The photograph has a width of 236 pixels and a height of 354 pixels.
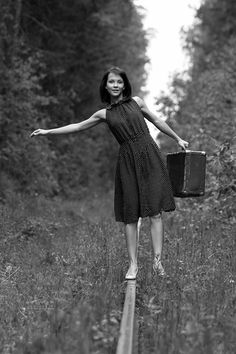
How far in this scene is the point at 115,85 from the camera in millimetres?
6297

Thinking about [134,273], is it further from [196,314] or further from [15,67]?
[15,67]

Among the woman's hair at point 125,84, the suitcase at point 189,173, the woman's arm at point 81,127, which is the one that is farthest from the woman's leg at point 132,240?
the woman's hair at point 125,84

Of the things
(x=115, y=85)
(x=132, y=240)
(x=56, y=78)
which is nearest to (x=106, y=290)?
(x=132, y=240)

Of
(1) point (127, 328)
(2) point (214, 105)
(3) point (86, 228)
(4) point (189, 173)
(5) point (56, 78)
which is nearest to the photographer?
(1) point (127, 328)

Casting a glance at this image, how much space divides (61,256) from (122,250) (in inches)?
30.1

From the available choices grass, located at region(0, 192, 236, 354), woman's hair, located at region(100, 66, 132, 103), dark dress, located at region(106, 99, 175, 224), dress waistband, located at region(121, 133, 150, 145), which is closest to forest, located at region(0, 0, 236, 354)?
grass, located at region(0, 192, 236, 354)

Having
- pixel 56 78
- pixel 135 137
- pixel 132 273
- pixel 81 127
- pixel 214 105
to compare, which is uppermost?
pixel 56 78

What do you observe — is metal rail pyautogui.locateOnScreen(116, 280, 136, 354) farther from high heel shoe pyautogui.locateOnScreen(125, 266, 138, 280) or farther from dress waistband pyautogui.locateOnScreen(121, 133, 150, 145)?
dress waistband pyautogui.locateOnScreen(121, 133, 150, 145)

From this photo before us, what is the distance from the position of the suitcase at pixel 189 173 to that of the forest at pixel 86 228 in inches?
24.6

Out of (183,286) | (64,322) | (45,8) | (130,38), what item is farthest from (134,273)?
(130,38)

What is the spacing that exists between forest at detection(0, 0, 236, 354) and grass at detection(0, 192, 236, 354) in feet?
0.04

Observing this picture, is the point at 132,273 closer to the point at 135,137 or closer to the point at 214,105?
the point at 135,137

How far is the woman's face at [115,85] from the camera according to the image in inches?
248

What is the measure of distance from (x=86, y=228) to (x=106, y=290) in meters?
5.16
